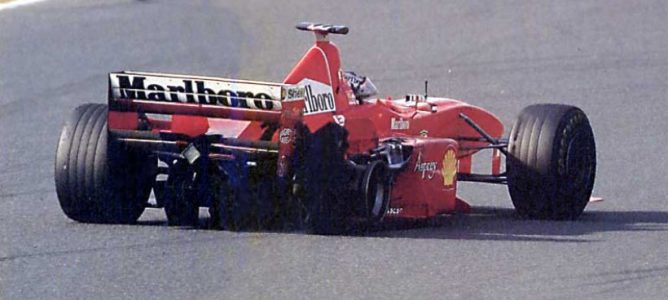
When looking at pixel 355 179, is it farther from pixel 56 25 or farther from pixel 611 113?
pixel 56 25

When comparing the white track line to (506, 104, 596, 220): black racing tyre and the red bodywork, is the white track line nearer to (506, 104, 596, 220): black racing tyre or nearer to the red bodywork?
the red bodywork

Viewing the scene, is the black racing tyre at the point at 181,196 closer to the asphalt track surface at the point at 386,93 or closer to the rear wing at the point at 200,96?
the asphalt track surface at the point at 386,93

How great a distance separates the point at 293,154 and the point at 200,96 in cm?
62

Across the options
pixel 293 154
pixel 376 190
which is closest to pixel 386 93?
pixel 376 190

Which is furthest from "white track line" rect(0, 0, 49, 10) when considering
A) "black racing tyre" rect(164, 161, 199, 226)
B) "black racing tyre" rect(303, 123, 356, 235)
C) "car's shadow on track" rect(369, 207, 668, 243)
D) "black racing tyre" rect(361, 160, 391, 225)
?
"black racing tyre" rect(303, 123, 356, 235)

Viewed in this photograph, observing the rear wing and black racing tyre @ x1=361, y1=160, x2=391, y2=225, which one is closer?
the rear wing

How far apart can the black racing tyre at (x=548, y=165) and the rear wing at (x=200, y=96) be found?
1.65 m

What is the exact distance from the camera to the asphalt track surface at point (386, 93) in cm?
790

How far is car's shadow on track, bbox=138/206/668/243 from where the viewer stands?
920 cm

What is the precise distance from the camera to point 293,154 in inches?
351

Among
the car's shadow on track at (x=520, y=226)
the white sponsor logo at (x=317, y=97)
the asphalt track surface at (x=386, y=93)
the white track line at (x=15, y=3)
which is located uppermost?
the white track line at (x=15, y=3)

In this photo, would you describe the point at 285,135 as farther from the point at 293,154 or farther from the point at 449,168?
the point at 449,168

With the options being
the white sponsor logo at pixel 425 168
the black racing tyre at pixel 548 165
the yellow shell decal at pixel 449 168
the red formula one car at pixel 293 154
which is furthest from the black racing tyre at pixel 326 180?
the black racing tyre at pixel 548 165

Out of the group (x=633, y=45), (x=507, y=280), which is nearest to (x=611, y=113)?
(x=633, y=45)
